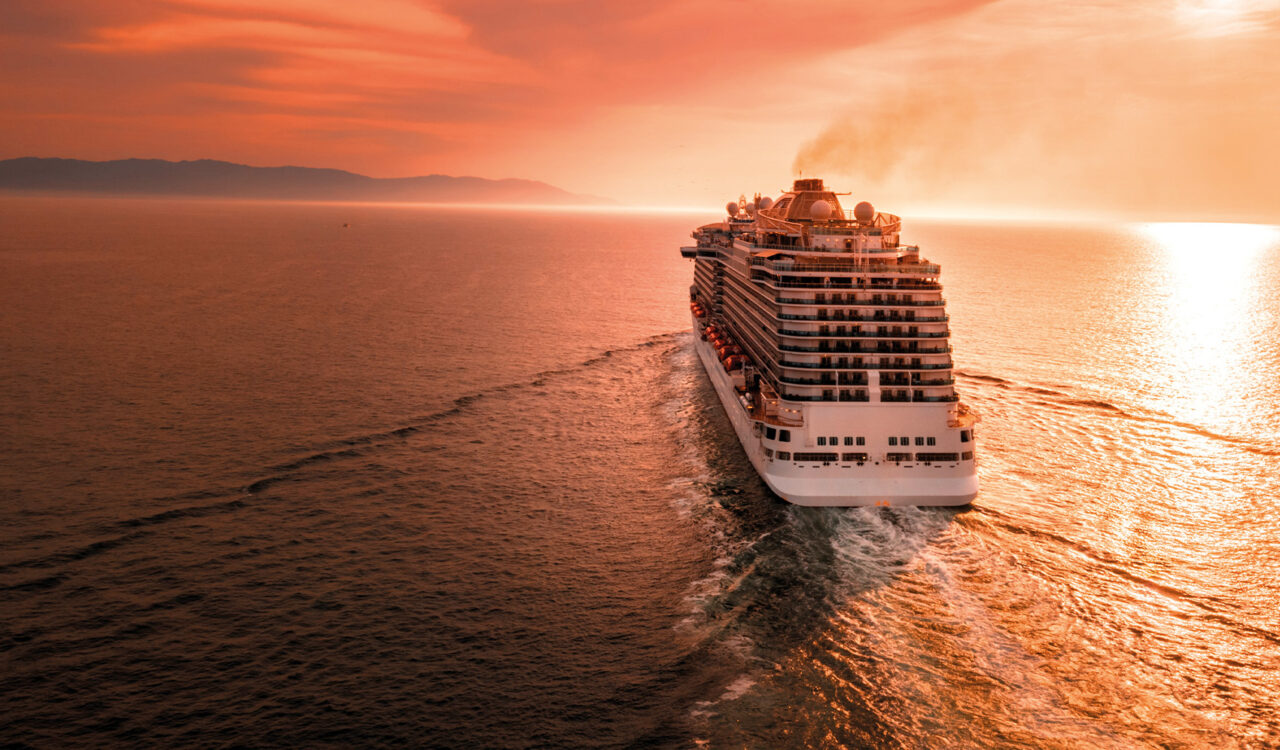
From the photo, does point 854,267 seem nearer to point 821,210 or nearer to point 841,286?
point 841,286

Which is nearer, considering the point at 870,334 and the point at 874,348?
the point at 874,348

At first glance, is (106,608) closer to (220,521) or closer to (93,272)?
(220,521)

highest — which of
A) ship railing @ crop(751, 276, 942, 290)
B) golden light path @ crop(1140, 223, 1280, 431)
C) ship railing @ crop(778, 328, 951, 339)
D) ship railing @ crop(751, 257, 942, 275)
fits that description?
ship railing @ crop(751, 257, 942, 275)

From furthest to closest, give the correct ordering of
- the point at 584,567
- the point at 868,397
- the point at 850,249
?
the point at 850,249 → the point at 868,397 → the point at 584,567

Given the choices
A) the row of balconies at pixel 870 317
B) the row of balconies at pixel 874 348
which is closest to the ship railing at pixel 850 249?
the row of balconies at pixel 870 317

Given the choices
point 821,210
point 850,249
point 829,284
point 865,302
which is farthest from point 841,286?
point 821,210

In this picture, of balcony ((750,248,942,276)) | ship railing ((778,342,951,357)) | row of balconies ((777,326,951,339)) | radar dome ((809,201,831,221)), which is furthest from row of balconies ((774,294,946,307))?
radar dome ((809,201,831,221))

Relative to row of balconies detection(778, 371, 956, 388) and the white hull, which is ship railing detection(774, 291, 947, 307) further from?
the white hull
